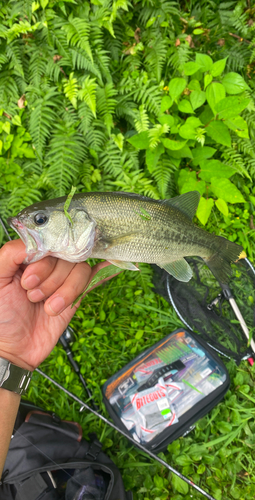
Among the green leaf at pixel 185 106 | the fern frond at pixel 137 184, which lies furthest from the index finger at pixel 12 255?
the green leaf at pixel 185 106

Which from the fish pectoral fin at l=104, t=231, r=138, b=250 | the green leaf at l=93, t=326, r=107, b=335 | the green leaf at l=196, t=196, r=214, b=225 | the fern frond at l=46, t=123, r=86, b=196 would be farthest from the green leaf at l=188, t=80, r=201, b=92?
the green leaf at l=93, t=326, r=107, b=335

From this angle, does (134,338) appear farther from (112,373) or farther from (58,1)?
(58,1)

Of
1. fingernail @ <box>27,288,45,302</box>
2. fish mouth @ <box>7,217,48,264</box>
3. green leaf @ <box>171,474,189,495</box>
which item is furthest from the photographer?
green leaf @ <box>171,474,189,495</box>

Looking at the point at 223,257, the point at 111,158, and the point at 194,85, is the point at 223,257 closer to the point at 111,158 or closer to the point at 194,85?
the point at 111,158

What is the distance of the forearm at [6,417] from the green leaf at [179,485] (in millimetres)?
2104

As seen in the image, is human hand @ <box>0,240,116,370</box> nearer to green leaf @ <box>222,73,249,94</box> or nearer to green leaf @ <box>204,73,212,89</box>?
green leaf @ <box>204,73,212,89</box>

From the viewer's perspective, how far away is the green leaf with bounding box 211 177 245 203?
3368 mm

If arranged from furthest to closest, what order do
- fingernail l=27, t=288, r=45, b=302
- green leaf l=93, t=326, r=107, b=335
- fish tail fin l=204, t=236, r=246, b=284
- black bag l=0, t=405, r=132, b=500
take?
green leaf l=93, t=326, r=107, b=335, black bag l=0, t=405, r=132, b=500, fish tail fin l=204, t=236, r=246, b=284, fingernail l=27, t=288, r=45, b=302

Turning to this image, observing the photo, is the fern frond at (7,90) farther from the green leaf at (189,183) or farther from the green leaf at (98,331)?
the green leaf at (98,331)

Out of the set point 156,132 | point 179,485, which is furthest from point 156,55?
point 179,485

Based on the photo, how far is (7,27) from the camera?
341 cm

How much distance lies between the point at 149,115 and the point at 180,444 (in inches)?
166

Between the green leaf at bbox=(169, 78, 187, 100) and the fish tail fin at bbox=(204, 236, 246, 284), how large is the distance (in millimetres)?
1959

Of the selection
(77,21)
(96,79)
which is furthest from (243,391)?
(77,21)
